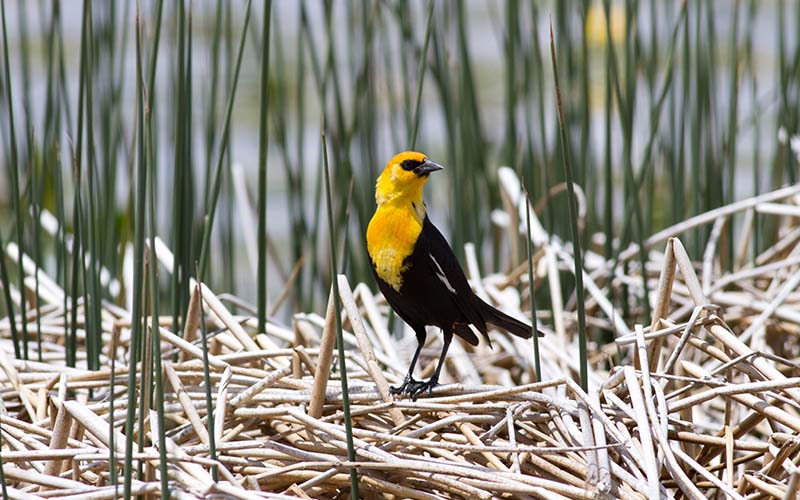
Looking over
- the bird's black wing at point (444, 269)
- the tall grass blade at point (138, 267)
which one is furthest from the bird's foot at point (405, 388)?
the tall grass blade at point (138, 267)

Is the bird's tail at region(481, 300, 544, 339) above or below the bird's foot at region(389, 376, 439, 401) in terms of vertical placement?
above

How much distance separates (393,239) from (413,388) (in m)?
0.33

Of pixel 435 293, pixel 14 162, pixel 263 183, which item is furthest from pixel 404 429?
pixel 14 162

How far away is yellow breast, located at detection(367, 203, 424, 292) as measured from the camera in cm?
199

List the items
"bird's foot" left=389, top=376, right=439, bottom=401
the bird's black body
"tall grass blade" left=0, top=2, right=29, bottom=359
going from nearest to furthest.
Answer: "bird's foot" left=389, top=376, right=439, bottom=401, the bird's black body, "tall grass blade" left=0, top=2, right=29, bottom=359

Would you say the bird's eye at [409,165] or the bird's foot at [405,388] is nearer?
the bird's foot at [405,388]

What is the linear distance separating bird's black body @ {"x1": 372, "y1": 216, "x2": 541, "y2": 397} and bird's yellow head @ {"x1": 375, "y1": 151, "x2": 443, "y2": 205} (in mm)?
80

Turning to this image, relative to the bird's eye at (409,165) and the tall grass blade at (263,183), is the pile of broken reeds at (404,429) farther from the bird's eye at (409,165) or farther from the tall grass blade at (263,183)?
the bird's eye at (409,165)

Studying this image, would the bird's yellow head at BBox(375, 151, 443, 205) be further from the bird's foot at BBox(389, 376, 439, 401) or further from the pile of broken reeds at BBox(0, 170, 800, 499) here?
the bird's foot at BBox(389, 376, 439, 401)

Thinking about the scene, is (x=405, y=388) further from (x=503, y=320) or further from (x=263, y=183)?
(x=263, y=183)

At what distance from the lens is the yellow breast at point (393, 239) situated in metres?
1.99

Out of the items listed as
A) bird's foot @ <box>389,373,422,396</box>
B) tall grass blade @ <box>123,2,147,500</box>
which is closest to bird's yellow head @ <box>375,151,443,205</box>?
bird's foot @ <box>389,373,422,396</box>

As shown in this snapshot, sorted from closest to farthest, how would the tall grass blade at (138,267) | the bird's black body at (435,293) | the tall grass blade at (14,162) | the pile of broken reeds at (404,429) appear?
1. the tall grass blade at (138,267)
2. the pile of broken reeds at (404,429)
3. the bird's black body at (435,293)
4. the tall grass blade at (14,162)

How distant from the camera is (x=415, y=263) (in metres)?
1.98
